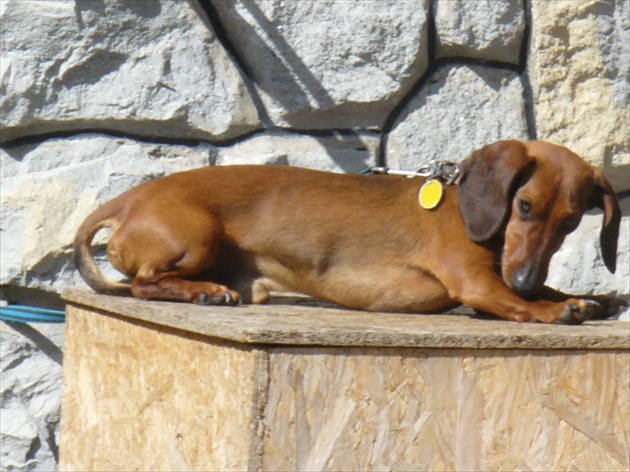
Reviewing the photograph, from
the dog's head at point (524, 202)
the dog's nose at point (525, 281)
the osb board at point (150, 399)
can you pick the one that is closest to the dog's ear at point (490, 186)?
the dog's head at point (524, 202)

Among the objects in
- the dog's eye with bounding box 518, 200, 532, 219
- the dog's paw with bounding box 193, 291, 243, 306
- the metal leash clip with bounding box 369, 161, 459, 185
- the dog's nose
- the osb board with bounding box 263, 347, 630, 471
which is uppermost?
the metal leash clip with bounding box 369, 161, 459, 185

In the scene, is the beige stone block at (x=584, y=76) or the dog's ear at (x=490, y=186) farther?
the beige stone block at (x=584, y=76)

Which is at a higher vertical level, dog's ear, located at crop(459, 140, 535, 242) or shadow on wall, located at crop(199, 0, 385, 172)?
shadow on wall, located at crop(199, 0, 385, 172)

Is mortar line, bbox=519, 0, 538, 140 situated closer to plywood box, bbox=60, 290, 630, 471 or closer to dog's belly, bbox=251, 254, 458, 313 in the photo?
dog's belly, bbox=251, 254, 458, 313

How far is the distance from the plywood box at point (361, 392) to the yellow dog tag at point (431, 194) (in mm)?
458

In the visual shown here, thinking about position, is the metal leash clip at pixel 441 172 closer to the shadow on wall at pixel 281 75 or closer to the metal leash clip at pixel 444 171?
the metal leash clip at pixel 444 171

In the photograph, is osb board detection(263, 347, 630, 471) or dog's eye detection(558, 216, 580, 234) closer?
osb board detection(263, 347, 630, 471)

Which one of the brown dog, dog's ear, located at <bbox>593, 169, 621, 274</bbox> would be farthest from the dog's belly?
dog's ear, located at <bbox>593, 169, 621, 274</bbox>

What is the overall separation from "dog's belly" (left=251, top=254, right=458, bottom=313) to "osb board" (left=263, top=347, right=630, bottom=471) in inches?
23.6

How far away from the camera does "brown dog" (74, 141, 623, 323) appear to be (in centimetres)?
269

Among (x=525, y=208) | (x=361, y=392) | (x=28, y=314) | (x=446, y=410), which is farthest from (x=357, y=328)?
(x=28, y=314)

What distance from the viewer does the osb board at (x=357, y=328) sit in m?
2.03

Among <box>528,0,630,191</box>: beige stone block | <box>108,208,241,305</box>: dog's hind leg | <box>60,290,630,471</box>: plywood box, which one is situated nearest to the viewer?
<box>60,290,630,471</box>: plywood box

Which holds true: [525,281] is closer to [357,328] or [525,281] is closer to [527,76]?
[357,328]
